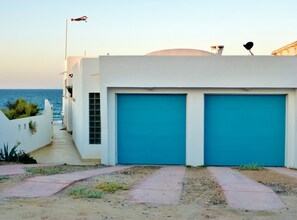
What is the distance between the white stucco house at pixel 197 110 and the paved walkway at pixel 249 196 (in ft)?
19.5

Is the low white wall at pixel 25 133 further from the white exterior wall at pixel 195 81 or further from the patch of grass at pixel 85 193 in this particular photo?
the patch of grass at pixel 85 193

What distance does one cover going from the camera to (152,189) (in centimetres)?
827

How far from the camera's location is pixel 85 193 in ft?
24.8

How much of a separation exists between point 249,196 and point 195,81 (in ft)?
25.2

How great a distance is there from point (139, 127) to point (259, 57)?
15.3ft

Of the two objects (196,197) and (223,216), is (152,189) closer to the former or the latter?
(196,197)

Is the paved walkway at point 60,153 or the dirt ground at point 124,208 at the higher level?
the dirt ground at point 124,208

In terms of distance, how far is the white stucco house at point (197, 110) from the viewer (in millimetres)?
15062

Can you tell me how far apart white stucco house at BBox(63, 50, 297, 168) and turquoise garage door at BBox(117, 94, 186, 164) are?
3 cm

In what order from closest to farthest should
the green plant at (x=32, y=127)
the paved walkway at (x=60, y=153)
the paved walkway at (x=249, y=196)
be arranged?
the paved walkway at (x=249, y=196), the paved walkway at (x=60, y=153), the green plant at (x=32, y=127)

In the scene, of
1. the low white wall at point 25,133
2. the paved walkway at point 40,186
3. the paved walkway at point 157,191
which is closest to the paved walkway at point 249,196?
the paved walkway at point 157,191

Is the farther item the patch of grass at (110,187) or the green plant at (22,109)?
the green plant at (22,109)

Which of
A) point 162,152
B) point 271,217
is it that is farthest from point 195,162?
point 271,217

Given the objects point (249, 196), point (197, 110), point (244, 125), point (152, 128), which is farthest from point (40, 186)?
point (244, 125)
